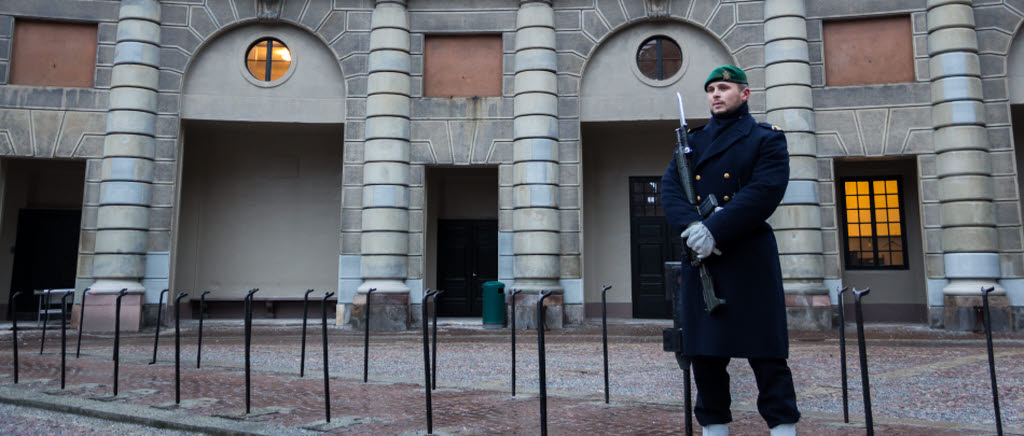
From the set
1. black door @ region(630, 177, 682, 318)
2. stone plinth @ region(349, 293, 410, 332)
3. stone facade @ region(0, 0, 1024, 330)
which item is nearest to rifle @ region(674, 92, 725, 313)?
stone facade @ region(0, 0, 1024, 330)

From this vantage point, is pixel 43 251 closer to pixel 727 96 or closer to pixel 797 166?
pixel 797 166

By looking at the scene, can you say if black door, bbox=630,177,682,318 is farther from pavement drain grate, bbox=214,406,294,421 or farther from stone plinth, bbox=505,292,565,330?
pavement drain grate, bbox=214,406,294,421

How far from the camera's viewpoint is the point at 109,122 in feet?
49.5

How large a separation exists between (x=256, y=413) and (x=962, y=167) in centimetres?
1460

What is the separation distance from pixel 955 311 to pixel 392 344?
11.5 meters

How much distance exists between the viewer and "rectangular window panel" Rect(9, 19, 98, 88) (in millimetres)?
15180

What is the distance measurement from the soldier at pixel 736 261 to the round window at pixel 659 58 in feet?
40.7

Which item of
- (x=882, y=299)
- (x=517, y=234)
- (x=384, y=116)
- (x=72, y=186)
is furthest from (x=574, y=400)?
(x=72, y=186)

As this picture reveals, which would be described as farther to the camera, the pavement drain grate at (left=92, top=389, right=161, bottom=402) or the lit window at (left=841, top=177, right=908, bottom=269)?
the lit window at (left=841, top=177, right=908, bottom=269)

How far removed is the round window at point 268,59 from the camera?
634 inches

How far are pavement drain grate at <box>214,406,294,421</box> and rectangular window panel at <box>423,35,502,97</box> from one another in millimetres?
10925

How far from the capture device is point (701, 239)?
357cm

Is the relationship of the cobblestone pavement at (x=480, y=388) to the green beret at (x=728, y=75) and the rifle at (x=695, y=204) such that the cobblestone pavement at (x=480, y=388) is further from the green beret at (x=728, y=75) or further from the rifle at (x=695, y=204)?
the green beret at (x=728, y=75)

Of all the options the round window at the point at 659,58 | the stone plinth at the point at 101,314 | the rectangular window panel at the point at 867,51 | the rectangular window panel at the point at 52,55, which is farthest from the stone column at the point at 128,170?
the rectangular window panel at the point at 867,51
